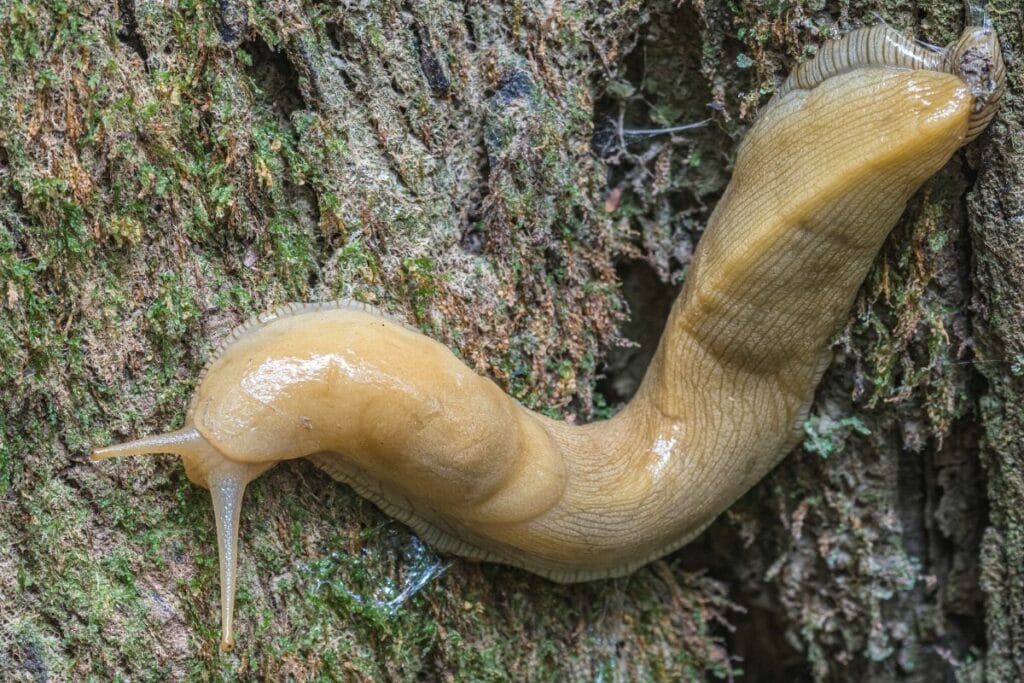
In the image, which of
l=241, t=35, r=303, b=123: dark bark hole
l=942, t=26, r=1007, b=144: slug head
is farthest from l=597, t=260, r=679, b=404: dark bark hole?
l=241, t=35, r=303, b=123: dark bark hole

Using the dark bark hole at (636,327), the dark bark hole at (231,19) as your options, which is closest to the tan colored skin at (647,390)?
the dark bark hole at (636,327)

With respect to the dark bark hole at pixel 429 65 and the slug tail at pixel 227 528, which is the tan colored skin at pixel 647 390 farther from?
the dark bark hole at pixel 429 65

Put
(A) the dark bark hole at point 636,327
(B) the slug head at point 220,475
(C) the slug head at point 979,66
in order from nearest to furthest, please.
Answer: (B) the slug head at point 220,475
(C) the slug head at point 979,66
(A) the dark bark hole at point 636,327

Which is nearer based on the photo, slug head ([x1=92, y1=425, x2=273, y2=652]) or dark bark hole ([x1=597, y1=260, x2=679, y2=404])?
slug head ([x1=92, y1=425, x2=273, y2=652])

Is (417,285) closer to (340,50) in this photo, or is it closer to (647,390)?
(340,50)

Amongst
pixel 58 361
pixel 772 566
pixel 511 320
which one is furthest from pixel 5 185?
pixel 772 566

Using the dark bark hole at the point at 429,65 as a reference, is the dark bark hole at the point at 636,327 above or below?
below

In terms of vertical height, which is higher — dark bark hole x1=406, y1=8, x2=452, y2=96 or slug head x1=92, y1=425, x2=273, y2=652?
dark bark hole x1=406, y1=8, x2=452, y2=96

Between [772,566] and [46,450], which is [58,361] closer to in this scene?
[46,450]

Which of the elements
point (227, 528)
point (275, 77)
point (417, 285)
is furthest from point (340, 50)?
point (227, 528)

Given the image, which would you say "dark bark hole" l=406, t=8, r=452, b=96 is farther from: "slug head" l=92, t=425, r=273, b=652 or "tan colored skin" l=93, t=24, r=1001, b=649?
"slug head" l=92, t=425, r=273, b=652
